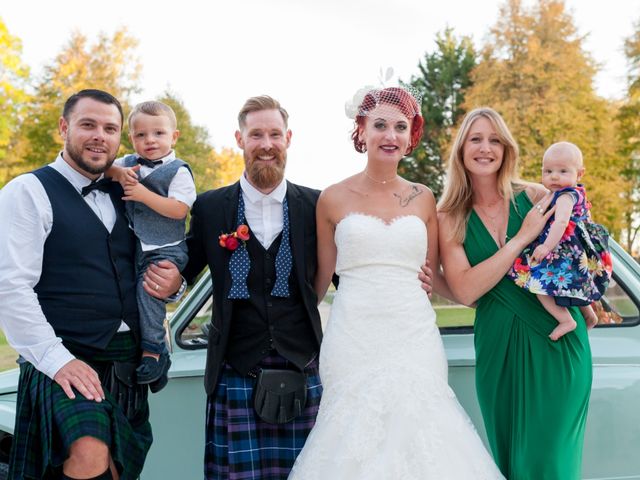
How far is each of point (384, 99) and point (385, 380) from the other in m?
1.34

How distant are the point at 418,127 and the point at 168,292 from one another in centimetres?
149

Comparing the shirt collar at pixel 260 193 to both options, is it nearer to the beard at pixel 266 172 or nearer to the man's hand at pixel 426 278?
the beard at pixel 266 172

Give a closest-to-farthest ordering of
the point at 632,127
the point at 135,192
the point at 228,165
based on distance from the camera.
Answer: the point at 135,192 → the point at 632,127 → the point at 228,165

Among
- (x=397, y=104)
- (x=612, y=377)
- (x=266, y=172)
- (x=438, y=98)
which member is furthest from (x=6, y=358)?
(x=438, y=98)

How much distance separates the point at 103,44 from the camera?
21.4 m

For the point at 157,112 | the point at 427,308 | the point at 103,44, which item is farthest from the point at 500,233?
the point at 103,44

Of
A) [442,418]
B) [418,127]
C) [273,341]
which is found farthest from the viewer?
[418,127]

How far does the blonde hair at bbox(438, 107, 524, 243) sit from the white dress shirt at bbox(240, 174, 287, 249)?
786 millimetres

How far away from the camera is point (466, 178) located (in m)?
3.09

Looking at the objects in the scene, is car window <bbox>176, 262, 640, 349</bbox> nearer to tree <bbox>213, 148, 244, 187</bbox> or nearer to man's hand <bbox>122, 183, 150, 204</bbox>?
man's hand <bbox>122, 183, 150, 204</bbox>

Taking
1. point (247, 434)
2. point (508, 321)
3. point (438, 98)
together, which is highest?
point (438, 98)

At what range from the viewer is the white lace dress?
103 inches

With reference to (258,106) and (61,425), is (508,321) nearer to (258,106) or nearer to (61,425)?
(258,106)

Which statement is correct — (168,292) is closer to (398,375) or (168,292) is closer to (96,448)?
(96,448)
